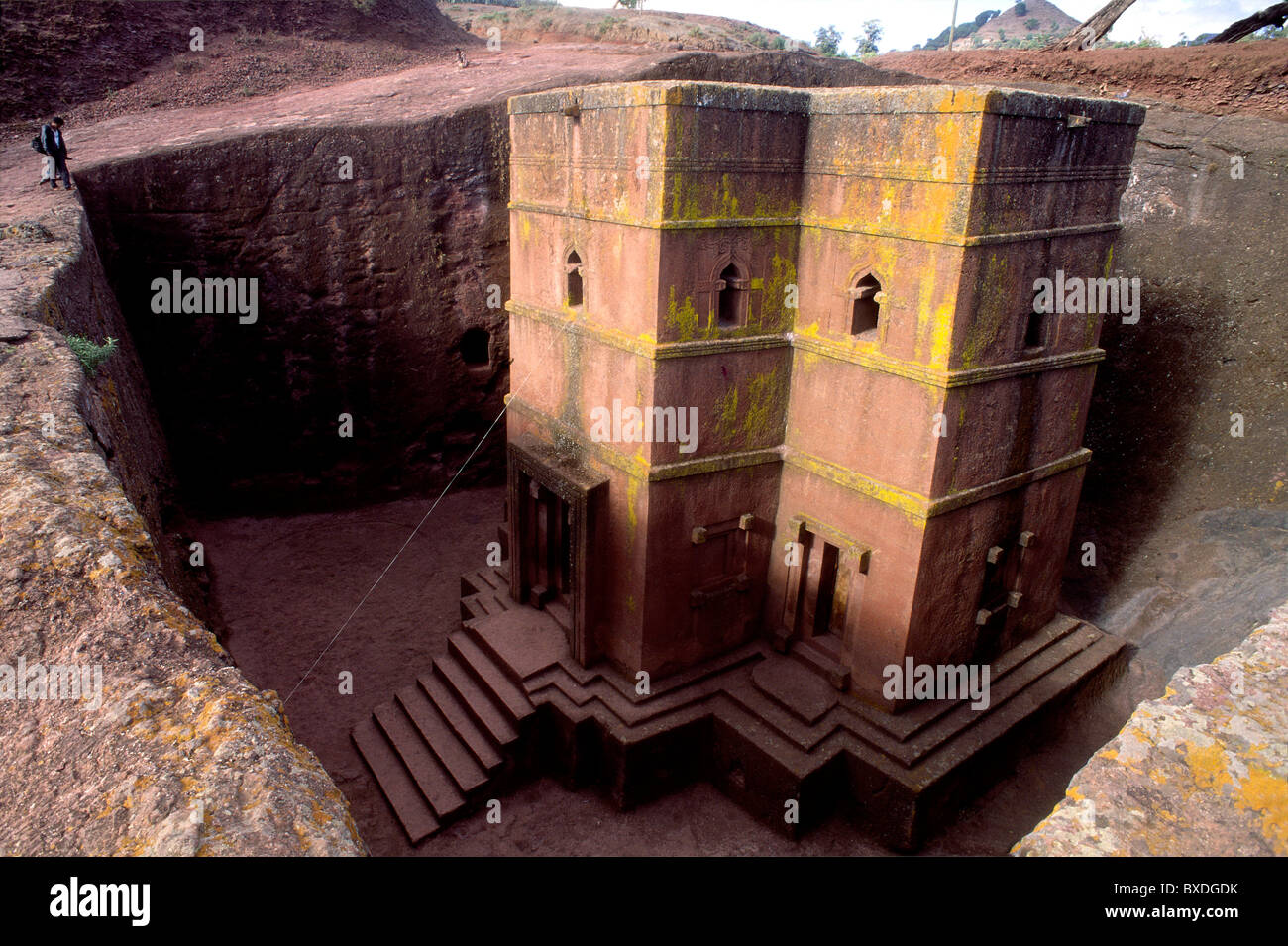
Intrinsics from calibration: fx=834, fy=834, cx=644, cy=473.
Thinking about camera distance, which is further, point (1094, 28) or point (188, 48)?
point (1094, 28)

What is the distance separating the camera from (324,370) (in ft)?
45.1

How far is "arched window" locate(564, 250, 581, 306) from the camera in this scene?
30.8 ft

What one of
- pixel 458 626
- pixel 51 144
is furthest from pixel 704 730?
pixel 51 144

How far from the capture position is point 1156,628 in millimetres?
11008

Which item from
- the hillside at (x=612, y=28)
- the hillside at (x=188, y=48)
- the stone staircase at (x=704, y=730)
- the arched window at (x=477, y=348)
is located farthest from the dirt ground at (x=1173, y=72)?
the hillside at (x=188, y=48)

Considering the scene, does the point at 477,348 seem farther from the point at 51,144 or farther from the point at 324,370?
the point at 51,144

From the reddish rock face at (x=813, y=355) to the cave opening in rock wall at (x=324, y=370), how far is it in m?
3.93

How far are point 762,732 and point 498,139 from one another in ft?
33.3

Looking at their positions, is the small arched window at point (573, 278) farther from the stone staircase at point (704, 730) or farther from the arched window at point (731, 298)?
the stone staircase at point (704, 730)

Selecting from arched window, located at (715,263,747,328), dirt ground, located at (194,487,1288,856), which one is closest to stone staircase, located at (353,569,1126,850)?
dirt ground, located at (194,487,1288,856)

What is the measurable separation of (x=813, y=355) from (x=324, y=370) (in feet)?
28.2

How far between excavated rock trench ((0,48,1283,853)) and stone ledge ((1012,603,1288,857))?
23.1ft

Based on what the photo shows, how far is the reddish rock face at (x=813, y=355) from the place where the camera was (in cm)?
762

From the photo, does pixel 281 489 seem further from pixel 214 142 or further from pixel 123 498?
pixel 123 498
